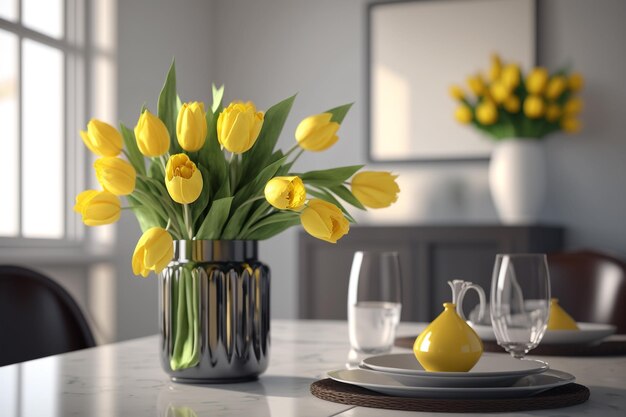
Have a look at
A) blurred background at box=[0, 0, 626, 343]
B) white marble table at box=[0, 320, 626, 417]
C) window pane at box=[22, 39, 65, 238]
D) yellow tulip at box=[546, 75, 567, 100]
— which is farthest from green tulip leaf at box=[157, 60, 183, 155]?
yellow tulip at box=[546, 75, 567, 100]

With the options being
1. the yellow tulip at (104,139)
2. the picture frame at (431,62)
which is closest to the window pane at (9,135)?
the picture frame at (431,62)

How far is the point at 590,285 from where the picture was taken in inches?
89.3

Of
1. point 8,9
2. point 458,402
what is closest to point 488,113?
point 8,9

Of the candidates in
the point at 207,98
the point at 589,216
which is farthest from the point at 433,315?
the point at 207,98

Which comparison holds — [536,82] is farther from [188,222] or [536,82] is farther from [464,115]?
[188,222]

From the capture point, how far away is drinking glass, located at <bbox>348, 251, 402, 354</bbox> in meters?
1.42

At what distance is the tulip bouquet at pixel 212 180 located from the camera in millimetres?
1091

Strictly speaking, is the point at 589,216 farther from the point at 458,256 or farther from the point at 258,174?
the point at 258,174

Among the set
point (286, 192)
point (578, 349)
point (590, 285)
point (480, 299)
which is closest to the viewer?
point (286, 192)

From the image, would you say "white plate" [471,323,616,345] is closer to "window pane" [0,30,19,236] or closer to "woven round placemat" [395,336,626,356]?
"woven round placemat" [395,336,626,356]

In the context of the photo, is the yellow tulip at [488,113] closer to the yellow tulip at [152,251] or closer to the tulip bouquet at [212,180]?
the tulip bouquet at [212,180]

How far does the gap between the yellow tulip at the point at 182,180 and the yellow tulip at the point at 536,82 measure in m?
2.74

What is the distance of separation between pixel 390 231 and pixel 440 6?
3.68ft

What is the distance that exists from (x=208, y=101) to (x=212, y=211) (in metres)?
3.42
